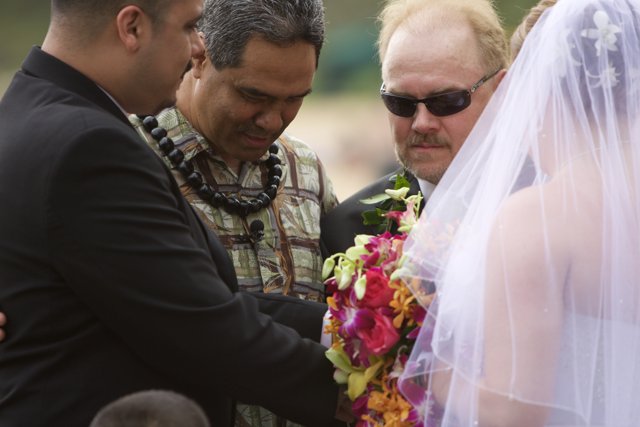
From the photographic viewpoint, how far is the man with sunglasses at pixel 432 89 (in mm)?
4402

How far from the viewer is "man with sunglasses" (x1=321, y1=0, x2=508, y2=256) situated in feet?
14.4

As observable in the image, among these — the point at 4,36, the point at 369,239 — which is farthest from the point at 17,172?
the point at 4,36

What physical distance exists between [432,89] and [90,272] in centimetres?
198

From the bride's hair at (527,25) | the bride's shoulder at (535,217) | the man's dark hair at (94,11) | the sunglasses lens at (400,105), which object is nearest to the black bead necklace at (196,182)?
the sunglasses lens at (400,105)

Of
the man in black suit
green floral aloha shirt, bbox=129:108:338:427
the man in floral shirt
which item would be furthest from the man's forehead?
the man in black suit

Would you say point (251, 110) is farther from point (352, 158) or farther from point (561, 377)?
point (352, 158)

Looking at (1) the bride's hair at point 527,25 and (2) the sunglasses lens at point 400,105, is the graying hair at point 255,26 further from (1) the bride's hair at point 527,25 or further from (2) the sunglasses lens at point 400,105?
(1) the bride's hair at point 527,25

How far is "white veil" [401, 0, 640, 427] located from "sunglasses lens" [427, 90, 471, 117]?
4.23 feet

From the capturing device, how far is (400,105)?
4.46 m

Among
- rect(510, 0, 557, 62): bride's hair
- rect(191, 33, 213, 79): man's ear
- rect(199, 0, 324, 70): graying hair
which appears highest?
rect(510, 0, 557, 62): bride's hair

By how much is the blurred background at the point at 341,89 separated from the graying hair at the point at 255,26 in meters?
13.3

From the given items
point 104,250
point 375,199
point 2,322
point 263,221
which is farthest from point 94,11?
point 375,199

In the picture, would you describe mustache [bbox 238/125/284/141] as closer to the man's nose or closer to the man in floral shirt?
the man in floral shirt

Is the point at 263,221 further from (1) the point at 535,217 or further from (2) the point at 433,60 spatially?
(1) the point at 535,217
